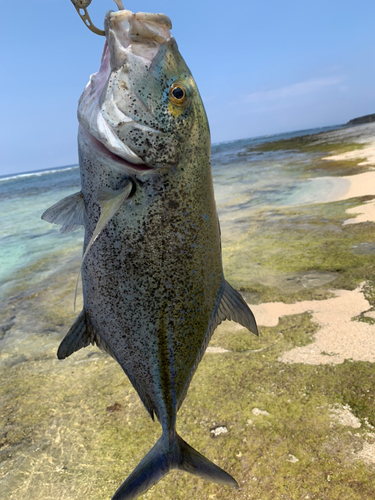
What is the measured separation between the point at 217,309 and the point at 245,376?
164 cm

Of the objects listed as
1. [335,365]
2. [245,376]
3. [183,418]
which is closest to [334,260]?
[335,365]

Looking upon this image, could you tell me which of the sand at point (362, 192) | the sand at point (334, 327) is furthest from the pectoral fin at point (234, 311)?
the sand at point (362, 192)

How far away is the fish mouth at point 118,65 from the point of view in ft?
5.07

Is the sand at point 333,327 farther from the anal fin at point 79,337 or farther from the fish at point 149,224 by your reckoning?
the anal fin at point 79,337

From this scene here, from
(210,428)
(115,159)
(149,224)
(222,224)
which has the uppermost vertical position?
(115,159)

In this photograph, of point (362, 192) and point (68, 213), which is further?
point (362, 192)

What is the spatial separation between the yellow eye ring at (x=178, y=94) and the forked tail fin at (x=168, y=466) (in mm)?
1681

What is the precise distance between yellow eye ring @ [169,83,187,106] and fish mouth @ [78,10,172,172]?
5.9 inches

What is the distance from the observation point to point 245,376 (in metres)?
3.31

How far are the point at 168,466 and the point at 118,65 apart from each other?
1957 mm

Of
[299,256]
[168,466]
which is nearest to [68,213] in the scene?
[168,466]

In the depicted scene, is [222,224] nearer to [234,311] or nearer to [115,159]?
[234,311]

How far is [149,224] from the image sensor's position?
5.47 ft

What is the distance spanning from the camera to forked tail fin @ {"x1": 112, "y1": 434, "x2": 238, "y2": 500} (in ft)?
6.10
